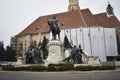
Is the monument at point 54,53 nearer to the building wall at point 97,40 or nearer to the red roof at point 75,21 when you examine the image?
the building wall at point 97,40

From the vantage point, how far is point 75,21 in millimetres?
42500

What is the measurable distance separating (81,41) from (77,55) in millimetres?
20305

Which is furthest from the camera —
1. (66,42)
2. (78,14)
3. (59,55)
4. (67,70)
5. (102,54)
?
(78,14)

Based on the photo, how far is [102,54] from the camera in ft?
127

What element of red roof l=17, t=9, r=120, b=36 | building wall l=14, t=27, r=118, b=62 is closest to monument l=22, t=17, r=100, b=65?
building wall l=14, t=27, r=118, b=62

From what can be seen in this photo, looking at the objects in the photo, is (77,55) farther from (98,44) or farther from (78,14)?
(78,14)

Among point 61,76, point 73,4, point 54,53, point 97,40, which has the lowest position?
point 61,76

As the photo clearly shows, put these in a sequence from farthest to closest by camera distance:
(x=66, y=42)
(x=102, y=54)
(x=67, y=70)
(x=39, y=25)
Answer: (x=39, y=25) < (x=102, y=54) < (x=66, y=42) < (x=67, y=70)

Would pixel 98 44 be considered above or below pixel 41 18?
below

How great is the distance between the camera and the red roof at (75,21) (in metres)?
41.6

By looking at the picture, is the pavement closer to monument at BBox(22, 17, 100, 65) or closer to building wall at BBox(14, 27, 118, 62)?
monument at BBox(22, 17, 100, 65)

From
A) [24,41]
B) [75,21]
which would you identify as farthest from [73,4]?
[24,41]

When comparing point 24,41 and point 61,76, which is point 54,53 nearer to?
point 61,76

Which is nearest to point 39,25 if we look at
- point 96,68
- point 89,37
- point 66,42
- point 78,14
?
point 78,14
